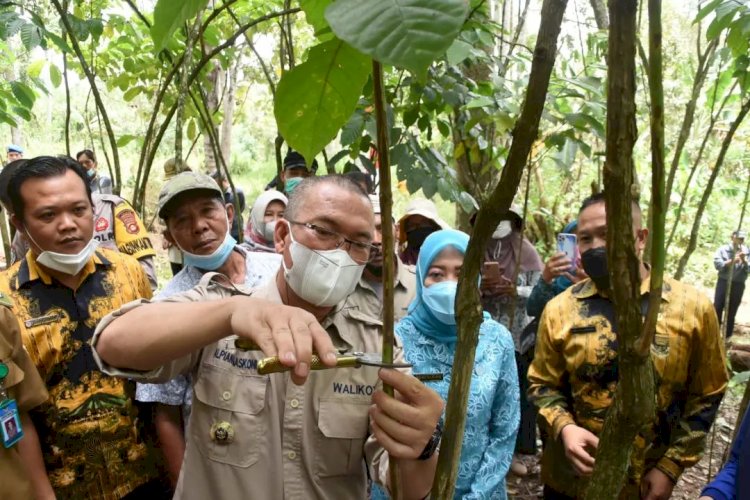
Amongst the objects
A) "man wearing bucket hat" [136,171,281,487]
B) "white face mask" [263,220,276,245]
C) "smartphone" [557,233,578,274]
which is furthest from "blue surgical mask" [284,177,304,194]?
"smartphone" [557,233,578,274]

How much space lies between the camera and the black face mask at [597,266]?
2045 mm

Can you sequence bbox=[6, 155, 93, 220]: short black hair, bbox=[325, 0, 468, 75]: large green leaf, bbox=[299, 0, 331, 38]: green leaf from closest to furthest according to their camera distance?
bbox=[325, 0, 468, 75]: large green leaf < bbox=[299, 0, 331, 38]: green leaf < bbox=[6, 155, 93, 220]: short black hair

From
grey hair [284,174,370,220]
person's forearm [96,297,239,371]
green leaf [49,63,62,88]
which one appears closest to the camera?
person's forearm [96,297,239,371]

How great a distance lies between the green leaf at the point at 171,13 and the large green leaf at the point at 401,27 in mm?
174

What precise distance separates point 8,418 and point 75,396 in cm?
26

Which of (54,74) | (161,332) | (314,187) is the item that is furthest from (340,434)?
(54,74)

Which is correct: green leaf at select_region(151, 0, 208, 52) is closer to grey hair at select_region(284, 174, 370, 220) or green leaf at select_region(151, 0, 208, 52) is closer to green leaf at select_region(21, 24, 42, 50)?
grey hair at select_region(284, 174, 370, 220)

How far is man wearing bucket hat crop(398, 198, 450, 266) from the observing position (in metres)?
3.00

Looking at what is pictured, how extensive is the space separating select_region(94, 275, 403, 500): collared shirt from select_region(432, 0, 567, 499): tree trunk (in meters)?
0.67

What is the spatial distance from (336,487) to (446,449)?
79 cm

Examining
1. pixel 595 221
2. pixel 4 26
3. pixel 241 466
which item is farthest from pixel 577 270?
pixel 4 26

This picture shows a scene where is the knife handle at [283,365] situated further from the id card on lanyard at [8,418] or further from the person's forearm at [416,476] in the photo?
the id card on lanyard at [8,418]

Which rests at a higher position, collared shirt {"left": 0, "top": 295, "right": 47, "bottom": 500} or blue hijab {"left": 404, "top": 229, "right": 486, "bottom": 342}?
blue hijab {"left": 404, "top": 229, "right": 486, "bottom": 342}

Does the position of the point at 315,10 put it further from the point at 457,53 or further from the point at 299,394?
the point at 457,53
